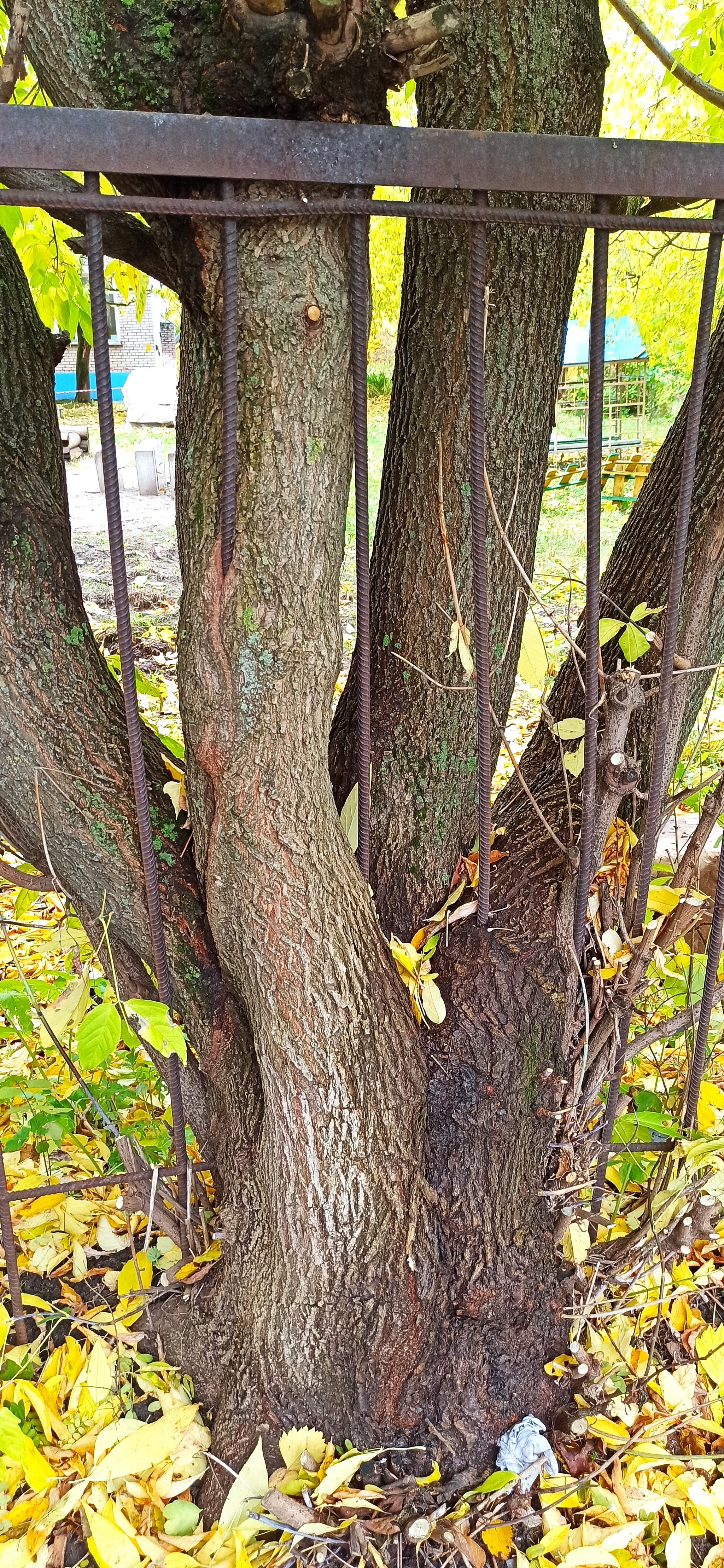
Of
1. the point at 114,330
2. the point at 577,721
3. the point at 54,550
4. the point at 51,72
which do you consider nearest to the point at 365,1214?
the point at 577,721

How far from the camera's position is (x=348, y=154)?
118cm

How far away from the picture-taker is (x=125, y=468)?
44.1 ft

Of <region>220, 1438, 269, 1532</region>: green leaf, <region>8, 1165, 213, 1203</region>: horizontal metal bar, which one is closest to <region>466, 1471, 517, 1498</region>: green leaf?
<region>220, 1438, 269, 1532</region>: green leaf

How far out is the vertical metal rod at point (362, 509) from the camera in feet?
4.19

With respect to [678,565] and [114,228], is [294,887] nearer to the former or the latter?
[678,565]

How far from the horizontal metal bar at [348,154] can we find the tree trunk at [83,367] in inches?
72.7

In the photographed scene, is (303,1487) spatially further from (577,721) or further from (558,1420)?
(577,721)

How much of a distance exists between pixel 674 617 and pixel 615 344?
59.6 ft

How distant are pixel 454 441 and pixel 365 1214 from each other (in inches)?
47.8

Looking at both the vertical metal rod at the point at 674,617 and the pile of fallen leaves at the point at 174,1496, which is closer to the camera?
the vertical metal rod at the point at 674,617

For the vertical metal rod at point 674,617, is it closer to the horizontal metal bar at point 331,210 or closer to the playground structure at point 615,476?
the horizontal metal bar at point 331,210

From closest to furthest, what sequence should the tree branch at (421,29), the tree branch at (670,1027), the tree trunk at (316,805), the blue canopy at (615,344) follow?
1. the tree branch at (421,29)
2. the tree trunk at (316,805)
3. the tree branch at (670,1027)
4. the blue canopy at (615,344)

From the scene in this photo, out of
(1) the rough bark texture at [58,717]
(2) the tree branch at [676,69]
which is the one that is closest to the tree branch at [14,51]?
(1) the rough bark texture at [58,717]

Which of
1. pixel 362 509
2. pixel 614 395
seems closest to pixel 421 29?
pixel 362 509
